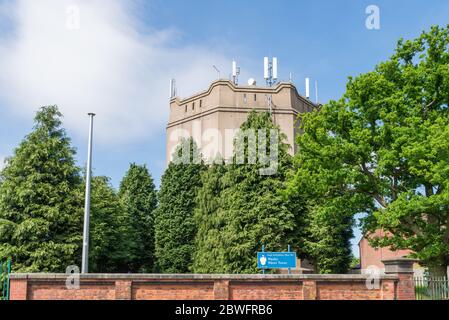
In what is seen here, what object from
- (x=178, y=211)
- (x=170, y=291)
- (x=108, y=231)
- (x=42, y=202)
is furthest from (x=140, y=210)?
(x=170, y=291)

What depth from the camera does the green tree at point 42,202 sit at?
89.8ft

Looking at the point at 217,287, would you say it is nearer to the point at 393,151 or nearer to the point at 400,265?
the point at 400,265

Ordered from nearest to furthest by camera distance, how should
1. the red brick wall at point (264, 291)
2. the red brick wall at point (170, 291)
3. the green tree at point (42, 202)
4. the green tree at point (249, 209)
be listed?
1. the red brick wall at point (170, 291)
2. the red brick wall at point (264, 291)
3. the green tree at point (42, 202)
4. the green tree at point (249, 209)

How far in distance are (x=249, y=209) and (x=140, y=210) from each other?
60.1 feet

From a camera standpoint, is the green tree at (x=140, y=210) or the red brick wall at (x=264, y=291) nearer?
the red brick wall at (x=264, y=291)

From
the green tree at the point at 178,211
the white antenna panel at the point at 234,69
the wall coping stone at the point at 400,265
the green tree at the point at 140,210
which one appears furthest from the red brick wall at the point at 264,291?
the white antenna panel at the point at 234,69

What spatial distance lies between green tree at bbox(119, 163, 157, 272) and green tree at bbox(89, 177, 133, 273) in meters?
Answer: 2.03

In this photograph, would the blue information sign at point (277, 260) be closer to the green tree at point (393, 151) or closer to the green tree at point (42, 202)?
the green tree at point (393, 151)

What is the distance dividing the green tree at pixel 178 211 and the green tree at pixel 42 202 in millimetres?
12728

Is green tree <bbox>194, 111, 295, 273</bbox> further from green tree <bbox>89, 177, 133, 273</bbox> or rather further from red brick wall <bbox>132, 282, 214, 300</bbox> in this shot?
red brick wall <bbox>132, 282, 214, 300</bbox>

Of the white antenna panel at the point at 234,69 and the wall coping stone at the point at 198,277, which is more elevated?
the white antenna panel at the point at 234,69

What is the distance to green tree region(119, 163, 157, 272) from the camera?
44562mm

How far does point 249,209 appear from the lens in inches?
1239

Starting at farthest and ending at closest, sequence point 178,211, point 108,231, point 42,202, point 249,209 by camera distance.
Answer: point 178,211, point 108,231, point 249,209, point 42,202
